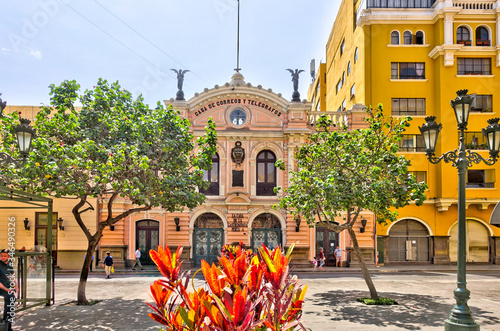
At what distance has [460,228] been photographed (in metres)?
10.7

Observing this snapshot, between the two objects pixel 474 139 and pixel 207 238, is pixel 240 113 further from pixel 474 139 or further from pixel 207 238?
pixel 474 139

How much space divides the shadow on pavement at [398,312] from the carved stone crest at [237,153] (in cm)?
1291

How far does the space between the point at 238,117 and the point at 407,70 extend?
39.4 ft

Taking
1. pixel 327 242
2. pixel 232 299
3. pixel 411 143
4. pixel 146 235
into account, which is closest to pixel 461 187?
pixel 232 299

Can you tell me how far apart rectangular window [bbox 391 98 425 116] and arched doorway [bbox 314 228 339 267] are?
9075 mm

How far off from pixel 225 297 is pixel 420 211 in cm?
2850

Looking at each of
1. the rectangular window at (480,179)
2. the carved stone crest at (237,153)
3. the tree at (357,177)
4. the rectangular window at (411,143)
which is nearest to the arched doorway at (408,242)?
the rectangular window at (480,179)

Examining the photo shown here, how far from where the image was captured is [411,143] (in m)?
29.7

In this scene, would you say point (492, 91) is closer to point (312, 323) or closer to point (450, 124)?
point (450, 124)

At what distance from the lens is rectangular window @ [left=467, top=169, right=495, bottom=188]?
29.0 meters

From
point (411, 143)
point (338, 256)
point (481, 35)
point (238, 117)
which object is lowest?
point (338, 256)

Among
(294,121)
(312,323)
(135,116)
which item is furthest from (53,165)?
(294,121)

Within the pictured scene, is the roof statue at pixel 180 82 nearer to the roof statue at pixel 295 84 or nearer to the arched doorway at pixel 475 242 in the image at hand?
the roof statue at pixel 295 84

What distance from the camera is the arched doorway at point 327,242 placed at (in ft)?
92.4
